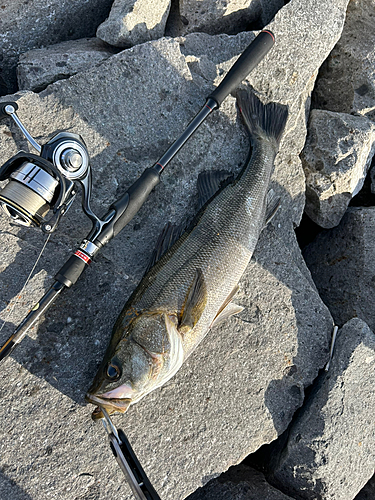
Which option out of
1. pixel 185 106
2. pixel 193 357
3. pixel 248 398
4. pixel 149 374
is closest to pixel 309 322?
pixel 248 398

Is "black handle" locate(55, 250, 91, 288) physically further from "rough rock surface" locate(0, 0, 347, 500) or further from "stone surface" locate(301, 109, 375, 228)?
"stone surface" locate(301, 109, 375, 228)

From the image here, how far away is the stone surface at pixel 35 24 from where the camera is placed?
12.9ft

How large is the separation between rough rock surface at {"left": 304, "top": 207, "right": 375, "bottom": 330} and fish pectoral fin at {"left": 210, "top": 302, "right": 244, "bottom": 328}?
1320 millimetres

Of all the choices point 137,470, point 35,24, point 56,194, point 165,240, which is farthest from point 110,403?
point 35,24

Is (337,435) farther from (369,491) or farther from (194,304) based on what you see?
(194,304)

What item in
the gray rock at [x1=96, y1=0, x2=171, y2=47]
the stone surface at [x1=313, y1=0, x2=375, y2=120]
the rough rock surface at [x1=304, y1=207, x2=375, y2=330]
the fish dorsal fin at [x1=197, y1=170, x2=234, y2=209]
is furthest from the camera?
the stone surface at [x1=313, y1=0, x2=375, y2=120]

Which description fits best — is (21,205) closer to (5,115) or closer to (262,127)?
(5,115)

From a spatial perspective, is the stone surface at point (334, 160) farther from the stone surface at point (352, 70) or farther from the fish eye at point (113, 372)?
the fish eye at point (113, 372)

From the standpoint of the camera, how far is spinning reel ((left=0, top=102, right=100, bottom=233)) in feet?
8.42

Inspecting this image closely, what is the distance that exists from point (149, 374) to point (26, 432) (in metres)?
1.00

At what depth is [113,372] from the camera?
8.72ft

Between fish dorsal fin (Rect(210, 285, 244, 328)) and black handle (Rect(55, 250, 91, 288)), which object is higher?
black handle (Rect(55, 250, 91, 288))

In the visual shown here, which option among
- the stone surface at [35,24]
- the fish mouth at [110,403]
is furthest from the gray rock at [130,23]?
the fish mouth at [110,403]

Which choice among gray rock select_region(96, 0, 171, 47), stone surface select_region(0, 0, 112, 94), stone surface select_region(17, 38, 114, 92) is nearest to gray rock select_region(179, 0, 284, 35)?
gray rock select_region(96, 0, 171, 47)
